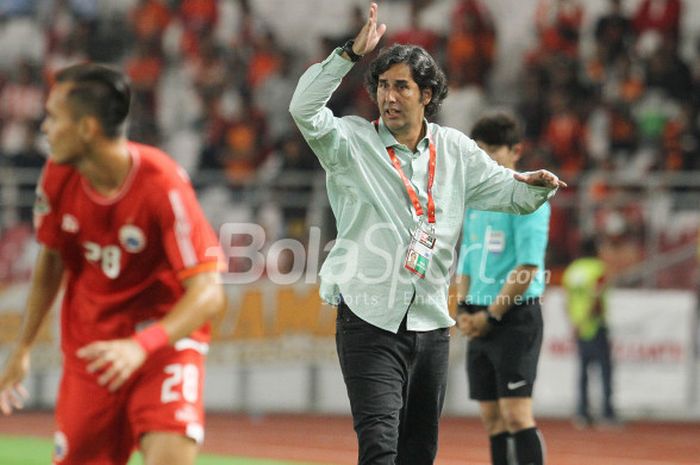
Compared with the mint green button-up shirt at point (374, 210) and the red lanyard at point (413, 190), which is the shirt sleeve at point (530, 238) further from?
the red lanyard at point (413, 190)

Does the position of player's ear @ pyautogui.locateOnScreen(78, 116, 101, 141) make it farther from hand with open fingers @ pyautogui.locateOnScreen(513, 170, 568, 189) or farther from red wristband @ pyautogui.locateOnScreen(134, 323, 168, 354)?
hand with open fingers @ pyautogui.locateOnScreen(513, 170, 568, 189)

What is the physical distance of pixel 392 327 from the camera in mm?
6066

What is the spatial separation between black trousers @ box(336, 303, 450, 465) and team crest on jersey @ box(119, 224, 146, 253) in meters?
1.40

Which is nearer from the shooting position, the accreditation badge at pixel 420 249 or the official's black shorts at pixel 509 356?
the accreditation badge at pixel 420 249

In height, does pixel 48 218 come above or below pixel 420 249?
above

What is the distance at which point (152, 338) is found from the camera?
461 cm

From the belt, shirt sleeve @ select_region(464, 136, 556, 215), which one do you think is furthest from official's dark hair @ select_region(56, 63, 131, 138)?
the belt

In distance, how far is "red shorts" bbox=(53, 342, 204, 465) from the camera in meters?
4.97

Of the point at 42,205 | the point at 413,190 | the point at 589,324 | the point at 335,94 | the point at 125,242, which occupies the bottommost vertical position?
the point at 589,324

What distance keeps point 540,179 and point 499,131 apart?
1.62 metres

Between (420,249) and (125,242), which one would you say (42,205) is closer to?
(125,242)

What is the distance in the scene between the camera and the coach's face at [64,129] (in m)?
4.91

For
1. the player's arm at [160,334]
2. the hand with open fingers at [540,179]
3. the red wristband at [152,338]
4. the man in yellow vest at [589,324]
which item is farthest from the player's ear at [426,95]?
the man in yellow vest at [589,324]

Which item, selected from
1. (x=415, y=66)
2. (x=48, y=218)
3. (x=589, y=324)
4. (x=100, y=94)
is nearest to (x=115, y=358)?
(x=48, y=218)
